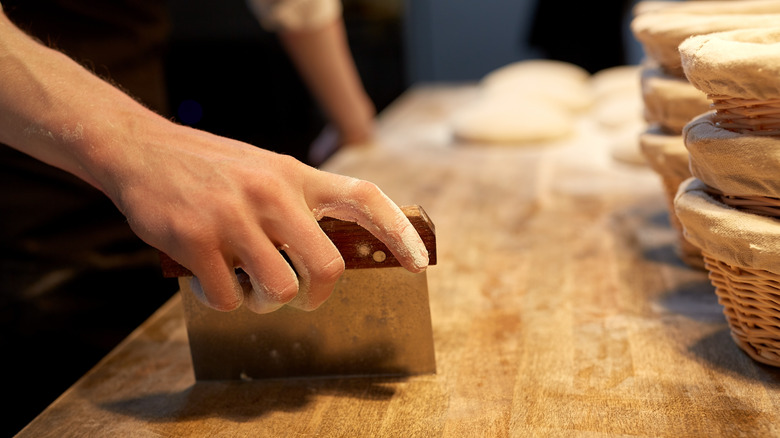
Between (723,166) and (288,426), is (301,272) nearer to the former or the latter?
(288,426)

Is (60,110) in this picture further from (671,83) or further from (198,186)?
(671,83)

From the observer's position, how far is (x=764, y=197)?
0.67 m

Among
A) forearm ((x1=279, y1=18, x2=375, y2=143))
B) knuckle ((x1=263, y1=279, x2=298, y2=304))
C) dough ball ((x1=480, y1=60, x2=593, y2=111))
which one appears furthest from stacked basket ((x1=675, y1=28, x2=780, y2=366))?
dough ball ((x1=480, y1=60, x2=593, y2=111))

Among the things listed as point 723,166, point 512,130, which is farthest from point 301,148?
point 723,166

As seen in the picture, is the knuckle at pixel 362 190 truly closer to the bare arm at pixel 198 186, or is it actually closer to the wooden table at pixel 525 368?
the bare arm at pixel 198 186

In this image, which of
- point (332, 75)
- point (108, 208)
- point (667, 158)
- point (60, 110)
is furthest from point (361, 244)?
point (332, 75)

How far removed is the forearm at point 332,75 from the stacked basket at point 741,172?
1.40 meters

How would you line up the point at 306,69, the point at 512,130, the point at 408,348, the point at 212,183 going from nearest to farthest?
the point at 212,183
the point at 408,348
the point at 512,130
the point at 306,69

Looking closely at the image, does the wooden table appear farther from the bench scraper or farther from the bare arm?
the bare arm

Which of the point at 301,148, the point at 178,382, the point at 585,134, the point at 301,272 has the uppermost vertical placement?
the point at 301,272

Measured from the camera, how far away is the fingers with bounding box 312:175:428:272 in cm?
69

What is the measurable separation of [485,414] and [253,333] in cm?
27

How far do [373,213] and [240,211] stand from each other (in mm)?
129

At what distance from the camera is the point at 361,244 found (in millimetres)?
735
